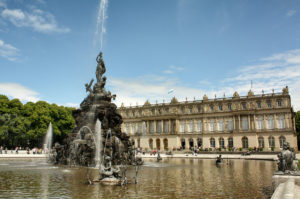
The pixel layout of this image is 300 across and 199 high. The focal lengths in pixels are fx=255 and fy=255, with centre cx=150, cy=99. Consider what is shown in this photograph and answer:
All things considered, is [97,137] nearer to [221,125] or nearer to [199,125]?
[221,125]

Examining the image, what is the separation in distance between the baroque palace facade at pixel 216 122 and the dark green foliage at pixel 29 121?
26901 millimetres

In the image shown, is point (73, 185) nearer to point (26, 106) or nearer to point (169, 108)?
point (26, 106)

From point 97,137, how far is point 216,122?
55334mm

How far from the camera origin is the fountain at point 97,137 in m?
23.6

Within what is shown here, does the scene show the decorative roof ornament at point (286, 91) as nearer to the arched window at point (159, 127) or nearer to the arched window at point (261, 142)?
the arched window at point (261, 142)

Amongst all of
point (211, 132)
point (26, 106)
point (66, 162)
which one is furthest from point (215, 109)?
point (66, 162)

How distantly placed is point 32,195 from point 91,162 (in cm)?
1308

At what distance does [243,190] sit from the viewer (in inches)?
472

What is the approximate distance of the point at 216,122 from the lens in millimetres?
74375

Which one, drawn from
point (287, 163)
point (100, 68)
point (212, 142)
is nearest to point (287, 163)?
point (287, 163)

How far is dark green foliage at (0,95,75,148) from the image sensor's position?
52006mm

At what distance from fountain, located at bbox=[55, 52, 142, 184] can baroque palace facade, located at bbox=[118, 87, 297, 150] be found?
1959 inches

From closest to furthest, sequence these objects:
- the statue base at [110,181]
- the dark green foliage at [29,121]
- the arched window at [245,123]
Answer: the statue base at [110,181] → the dark green foliage at [29,121] → the arched window at [245,123]

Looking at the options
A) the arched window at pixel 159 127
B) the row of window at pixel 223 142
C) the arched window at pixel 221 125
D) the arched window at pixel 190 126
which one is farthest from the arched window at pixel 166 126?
the arched window at pixel 221 125
